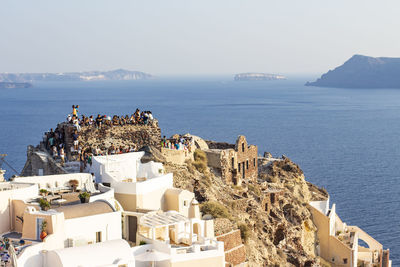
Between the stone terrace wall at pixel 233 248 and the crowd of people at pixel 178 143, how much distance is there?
1031 cm

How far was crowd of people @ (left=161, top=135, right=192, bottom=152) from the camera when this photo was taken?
41.0 meters

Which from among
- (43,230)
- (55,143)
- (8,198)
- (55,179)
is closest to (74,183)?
(55,179)

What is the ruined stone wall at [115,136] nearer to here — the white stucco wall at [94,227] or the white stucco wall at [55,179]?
the white stucco wall at [55,179]

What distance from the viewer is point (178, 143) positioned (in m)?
42.1

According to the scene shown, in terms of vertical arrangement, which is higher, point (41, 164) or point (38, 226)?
point (41, 164)

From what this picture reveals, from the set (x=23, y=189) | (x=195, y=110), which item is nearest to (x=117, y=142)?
(x=23, y=189)

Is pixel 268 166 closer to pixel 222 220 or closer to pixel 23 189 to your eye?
pixel 222 220

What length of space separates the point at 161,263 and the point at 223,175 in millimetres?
19488

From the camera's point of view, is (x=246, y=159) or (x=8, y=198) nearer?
(x=8, y=198)

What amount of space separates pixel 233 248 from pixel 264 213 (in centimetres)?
991

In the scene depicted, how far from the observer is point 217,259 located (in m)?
26.1

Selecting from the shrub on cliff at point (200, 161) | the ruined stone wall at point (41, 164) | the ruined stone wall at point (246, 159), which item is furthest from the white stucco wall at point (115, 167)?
the ruined stone wall at point (246, 159)

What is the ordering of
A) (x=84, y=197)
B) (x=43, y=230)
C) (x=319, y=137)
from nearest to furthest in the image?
(x=43, y=230) → (x=84, y=197) → (x=319, y=137)

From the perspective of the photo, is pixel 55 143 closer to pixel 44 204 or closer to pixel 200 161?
pixel 200 161
